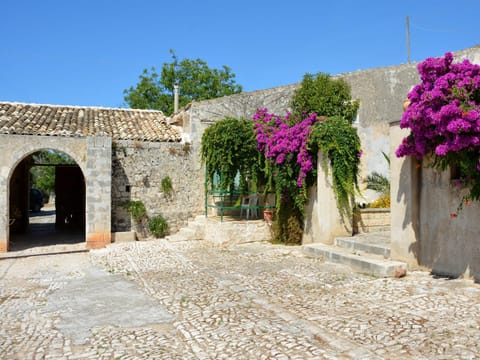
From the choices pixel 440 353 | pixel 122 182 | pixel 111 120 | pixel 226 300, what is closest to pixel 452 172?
pixel 440 353

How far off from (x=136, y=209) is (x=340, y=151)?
23.1 feet

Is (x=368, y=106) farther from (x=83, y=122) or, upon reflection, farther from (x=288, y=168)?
(x=83, y=122)

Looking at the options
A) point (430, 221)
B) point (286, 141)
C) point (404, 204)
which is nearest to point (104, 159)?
point (286, 141)

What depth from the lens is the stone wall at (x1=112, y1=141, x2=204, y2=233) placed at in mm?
13742

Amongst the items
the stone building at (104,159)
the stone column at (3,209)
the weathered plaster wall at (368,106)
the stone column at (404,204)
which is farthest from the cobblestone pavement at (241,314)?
the weathered plaster wall at (368,106)

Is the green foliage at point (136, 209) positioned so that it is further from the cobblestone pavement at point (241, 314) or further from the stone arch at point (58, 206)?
the cobblestone pavement at point (241, 314)

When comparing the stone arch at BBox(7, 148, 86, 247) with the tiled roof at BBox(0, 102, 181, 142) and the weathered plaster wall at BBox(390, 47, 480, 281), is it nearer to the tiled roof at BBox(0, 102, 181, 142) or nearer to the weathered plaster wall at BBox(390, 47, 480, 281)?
the tiled roof at BBox(0, 102, 181, 142)

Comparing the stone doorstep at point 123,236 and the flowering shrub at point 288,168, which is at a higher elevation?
the flowering shrub at point 288,168

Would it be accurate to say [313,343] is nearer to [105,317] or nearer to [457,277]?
[105,317]

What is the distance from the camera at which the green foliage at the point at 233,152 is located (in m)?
12.5

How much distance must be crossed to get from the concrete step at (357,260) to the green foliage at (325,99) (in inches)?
300

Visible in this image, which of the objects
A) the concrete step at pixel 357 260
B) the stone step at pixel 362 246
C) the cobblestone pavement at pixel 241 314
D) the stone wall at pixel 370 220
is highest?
the stone wall at pixel 370 220

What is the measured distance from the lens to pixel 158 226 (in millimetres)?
14102

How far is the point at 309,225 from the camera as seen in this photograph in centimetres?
1130
